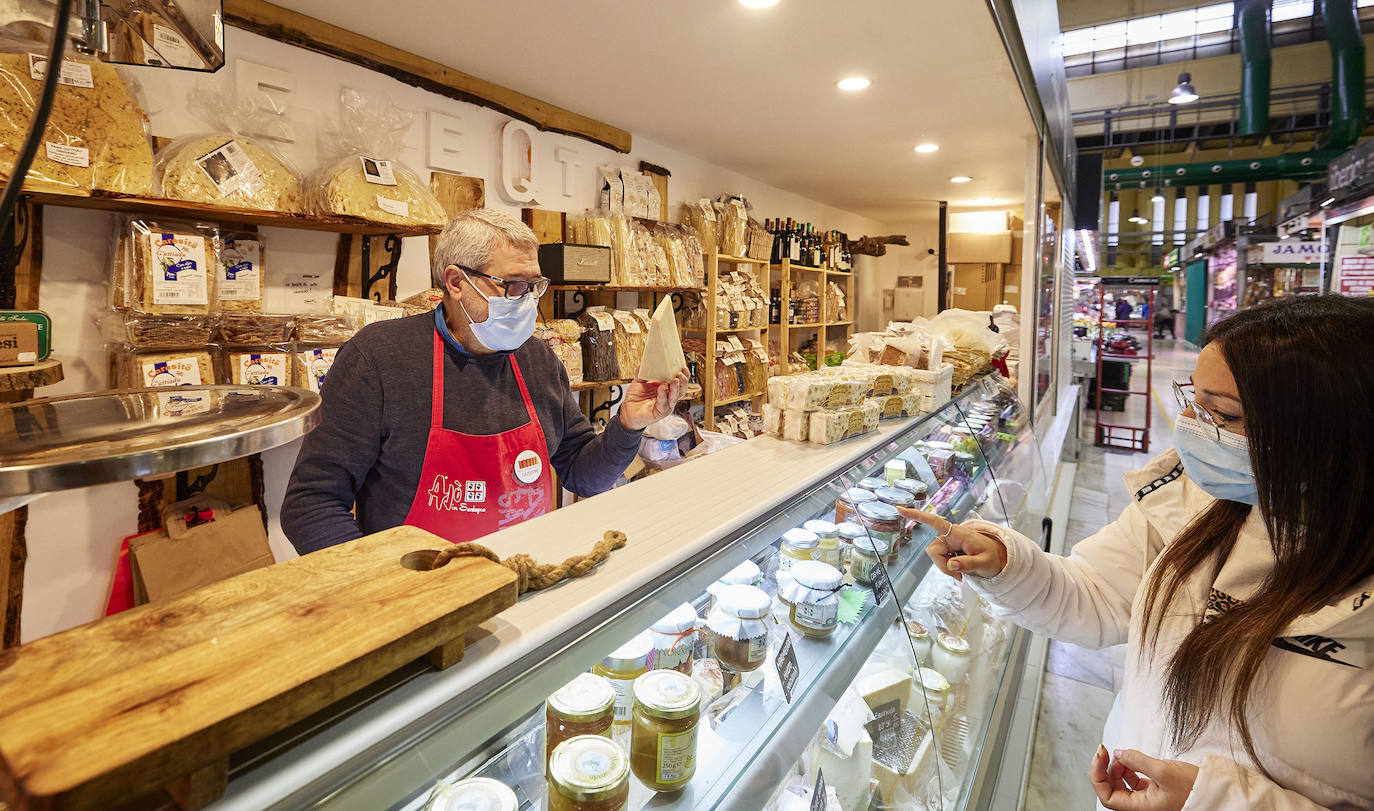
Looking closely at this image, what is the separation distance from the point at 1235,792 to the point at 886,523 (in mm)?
843

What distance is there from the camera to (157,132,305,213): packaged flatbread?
213 cm

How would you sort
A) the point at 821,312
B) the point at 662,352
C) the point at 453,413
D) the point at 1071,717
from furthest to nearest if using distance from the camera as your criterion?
1. the point at 821,312
2. the point at 1071,717
3. the point at 453,413
4. the point at 662,352

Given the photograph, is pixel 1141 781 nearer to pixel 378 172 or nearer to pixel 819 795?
pixel 819 795

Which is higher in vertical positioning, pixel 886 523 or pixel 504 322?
pixel 504 322

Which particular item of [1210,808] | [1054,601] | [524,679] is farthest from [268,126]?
[1210,808]

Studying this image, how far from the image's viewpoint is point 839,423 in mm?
1793

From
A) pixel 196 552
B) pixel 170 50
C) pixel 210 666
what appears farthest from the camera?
pixel 196 552

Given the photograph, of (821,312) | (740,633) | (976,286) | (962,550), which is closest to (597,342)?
(962,550)

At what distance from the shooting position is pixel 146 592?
7.45 ft

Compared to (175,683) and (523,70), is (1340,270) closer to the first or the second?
(523,70)

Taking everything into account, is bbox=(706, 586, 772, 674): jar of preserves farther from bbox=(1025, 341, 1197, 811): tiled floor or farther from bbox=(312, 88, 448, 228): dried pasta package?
bbox=(312, 88, 448, 228): dried pasta package

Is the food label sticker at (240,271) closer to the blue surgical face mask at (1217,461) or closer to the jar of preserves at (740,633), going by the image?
the jar of preserves at (740,633)

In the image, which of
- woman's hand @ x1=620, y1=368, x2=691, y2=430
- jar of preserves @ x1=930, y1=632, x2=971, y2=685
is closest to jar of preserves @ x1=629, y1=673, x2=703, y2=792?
woman's hand @ x1=620, y1=368, x2=691, y2=430

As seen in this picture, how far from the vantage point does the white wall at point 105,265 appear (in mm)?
2203
